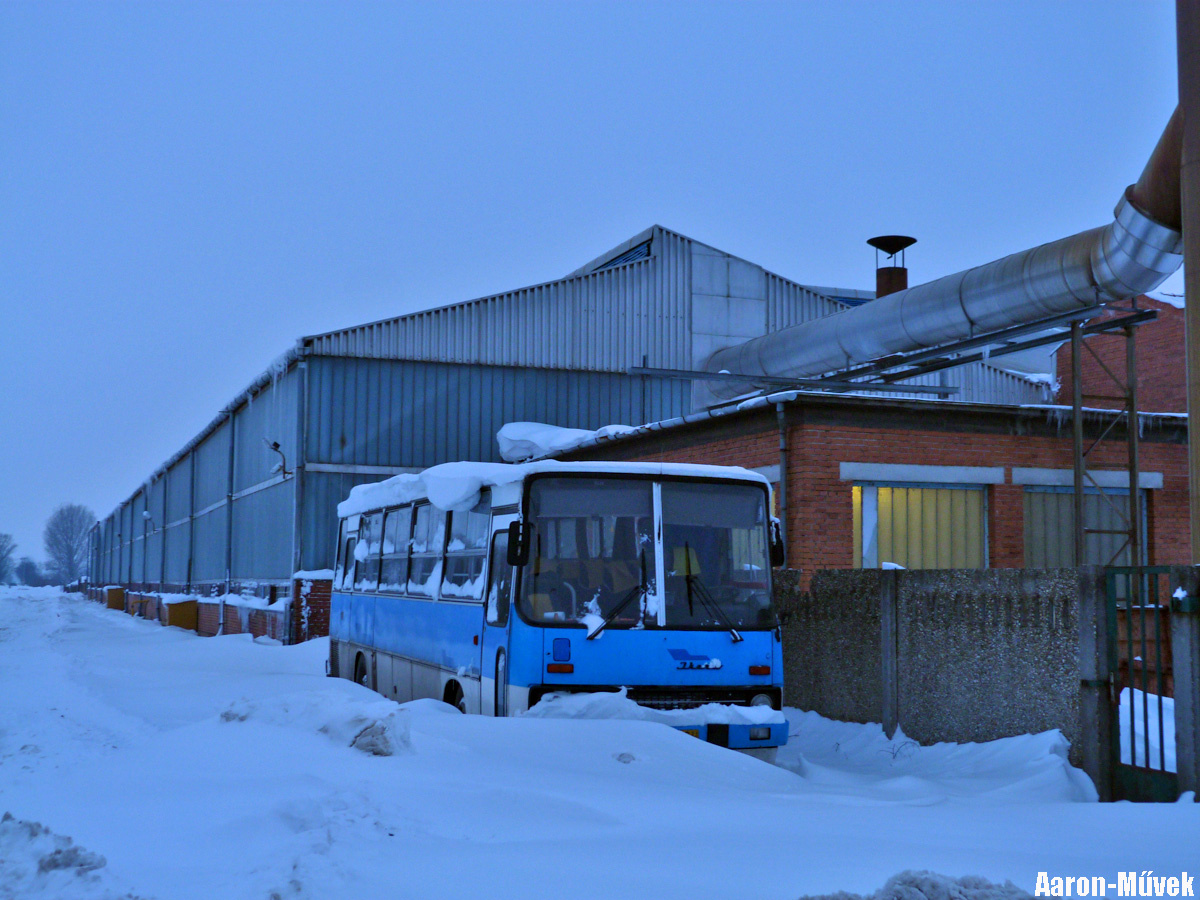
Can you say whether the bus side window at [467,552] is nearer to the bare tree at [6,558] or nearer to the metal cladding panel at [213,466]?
the metal cladding panel at [213,466]

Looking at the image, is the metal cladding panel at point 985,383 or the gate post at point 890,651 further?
the metal cladding panel at point 985,383

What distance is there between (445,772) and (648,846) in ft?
Answer: 6.13

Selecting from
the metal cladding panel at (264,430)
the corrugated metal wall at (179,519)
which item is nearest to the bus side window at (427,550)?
the metal cladding panel at (264,430)

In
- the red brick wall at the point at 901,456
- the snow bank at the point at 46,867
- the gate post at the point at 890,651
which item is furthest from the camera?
the red brick wall at the point at 901,456

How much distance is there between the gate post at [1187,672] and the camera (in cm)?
756

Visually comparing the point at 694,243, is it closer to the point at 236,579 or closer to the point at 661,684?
the point at 236,579

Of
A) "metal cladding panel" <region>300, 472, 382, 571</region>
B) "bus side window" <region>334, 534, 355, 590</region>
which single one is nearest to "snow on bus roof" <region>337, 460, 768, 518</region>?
"bus side window" <region>334, 534, 355, 590</region>

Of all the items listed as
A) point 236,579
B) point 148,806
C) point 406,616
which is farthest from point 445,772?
point 236,579

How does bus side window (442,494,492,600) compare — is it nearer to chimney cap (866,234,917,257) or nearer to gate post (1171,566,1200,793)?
gate post (1171,566,1200,793)

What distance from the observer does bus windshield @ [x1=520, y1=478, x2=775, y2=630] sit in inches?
380

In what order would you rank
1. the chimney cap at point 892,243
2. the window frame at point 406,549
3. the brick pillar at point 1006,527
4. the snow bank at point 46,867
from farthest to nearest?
the chimney cap at point 892,243
the brick pillar at point 1006,527
the window frame at point 406,549
the snow bank at point 46,867

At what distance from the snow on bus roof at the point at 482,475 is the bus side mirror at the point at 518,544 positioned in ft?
1.73

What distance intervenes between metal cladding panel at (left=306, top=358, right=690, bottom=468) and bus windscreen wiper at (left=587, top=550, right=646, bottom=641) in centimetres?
1903

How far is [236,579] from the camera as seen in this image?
34.4m
